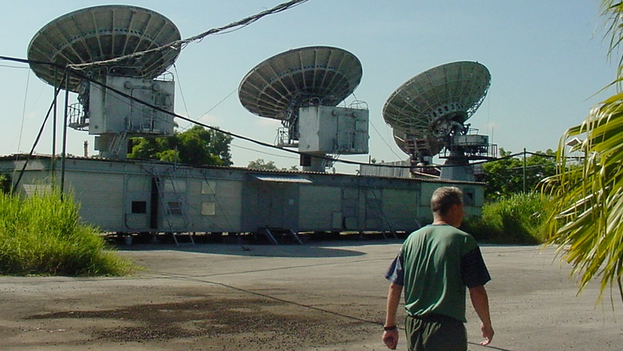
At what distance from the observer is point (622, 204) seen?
11.6ft

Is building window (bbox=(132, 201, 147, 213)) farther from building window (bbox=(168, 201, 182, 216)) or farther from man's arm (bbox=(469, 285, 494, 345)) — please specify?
man's arm (bbox=(469, 285, 494, 345))

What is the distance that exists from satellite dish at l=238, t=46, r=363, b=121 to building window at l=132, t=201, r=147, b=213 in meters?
11.6

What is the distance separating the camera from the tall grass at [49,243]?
44.4 ft

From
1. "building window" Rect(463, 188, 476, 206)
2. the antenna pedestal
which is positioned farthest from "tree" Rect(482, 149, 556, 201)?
"building window" Rect(463, 188, 476, 206)

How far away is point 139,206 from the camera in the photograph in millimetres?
25047

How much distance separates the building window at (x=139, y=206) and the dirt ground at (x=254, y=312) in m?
9.39

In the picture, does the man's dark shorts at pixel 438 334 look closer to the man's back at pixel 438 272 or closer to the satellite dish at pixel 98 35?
the man's back at pixel 438 272

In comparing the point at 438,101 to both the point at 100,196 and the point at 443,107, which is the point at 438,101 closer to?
the point at 443,107

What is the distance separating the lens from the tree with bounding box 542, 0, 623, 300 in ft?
11.7

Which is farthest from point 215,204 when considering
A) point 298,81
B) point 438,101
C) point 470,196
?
point 438,101

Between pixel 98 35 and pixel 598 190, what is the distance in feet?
86.7

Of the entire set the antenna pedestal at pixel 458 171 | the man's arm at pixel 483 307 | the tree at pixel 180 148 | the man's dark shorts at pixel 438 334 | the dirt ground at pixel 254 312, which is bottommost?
the dirt ground at pixel 254 312

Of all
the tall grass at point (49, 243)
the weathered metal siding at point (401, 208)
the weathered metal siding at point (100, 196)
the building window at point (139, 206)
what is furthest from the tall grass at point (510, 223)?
the tall grass at point (49, 243)

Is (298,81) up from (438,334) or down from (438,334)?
up
